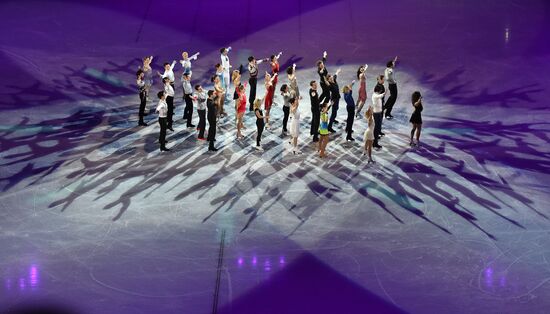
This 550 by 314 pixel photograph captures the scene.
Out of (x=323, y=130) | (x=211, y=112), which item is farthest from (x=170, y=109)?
(x=323, y=130)

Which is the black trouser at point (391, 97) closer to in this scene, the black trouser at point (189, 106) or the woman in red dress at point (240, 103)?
the woman in red dress at point (240, 103)

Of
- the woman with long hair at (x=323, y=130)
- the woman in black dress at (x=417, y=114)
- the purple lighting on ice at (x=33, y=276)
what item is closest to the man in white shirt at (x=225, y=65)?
the woman with long hair at (x=323, y=130)

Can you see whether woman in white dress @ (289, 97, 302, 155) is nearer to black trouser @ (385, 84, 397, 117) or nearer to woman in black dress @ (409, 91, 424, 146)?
woman in black dress @ (409, 91, 424, 146)

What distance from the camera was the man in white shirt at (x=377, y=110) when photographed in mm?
18125

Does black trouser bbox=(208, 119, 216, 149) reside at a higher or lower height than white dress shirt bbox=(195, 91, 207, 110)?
lower

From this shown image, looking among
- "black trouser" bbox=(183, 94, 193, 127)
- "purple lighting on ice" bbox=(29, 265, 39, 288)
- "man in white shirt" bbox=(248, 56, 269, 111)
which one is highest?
"man in white shirt" bbox=(248, 56, 269, 111)

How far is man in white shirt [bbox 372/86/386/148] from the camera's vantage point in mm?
18125

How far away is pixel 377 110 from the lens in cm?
1841

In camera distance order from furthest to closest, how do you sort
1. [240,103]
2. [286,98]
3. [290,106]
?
[290,106] < [286,98] < [240,103]

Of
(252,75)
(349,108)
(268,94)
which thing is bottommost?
(349,108)

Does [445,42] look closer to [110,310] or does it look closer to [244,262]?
[244,262]

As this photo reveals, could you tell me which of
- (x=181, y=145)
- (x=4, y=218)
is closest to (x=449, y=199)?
(x=181, y=145)

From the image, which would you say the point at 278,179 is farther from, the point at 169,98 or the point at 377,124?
the point at 169,98

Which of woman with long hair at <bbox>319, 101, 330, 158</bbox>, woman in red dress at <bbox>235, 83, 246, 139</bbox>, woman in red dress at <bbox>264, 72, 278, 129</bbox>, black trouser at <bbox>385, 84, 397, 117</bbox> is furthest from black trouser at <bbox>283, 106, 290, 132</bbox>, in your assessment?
black trouser at <bbox>385, 84, 397, 117</bbox>
